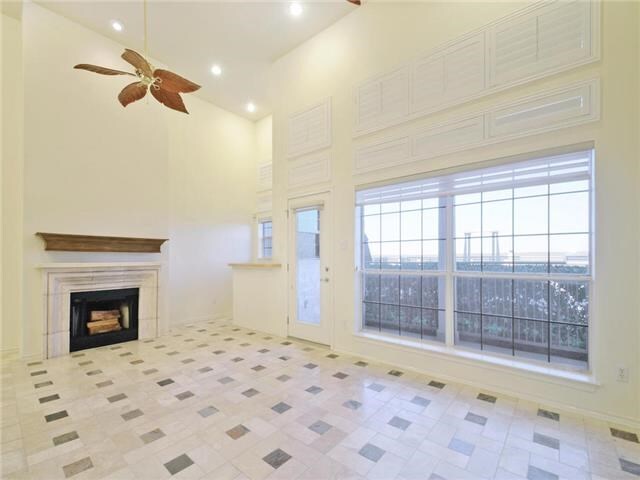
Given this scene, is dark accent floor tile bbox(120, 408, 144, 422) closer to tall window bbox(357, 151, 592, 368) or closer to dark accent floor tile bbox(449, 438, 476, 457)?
dark accent floor tile bbox(449, 438, 476, 457)

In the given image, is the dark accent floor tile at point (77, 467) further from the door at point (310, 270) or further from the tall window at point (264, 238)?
the tall window at point (264, 238)

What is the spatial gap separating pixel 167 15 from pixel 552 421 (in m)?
6.41

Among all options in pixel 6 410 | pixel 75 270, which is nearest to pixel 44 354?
pixel 75 270

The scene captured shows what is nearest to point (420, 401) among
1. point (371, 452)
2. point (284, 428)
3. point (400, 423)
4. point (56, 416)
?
point (400, 423)

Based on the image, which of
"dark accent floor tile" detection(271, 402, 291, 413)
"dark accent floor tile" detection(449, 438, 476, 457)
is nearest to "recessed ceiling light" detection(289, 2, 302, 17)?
"dark accent floor tile" detection(271, 402, 291, 413)

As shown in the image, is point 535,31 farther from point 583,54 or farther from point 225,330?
point 225,330

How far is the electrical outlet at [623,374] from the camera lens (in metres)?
2.40

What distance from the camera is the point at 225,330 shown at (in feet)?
17.7

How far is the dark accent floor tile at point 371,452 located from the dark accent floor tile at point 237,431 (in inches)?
34.6

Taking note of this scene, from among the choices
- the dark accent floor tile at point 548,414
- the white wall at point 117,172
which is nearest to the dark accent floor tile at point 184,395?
the white wall at point 117,172

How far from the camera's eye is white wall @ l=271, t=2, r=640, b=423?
2402mm

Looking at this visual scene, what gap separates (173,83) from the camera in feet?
9.88

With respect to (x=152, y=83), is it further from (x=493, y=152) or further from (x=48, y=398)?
(x=493, y=152)

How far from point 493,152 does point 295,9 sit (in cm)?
328
